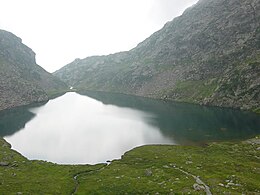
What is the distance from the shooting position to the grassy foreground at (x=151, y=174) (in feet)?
149

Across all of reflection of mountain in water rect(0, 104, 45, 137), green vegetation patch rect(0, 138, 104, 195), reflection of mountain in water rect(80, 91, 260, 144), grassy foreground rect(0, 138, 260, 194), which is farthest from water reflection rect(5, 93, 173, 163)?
grassy foreground rect(0, 138, 260, 194)

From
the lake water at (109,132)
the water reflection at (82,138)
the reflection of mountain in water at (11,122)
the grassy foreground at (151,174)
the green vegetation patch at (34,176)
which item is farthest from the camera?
the reflection of mountain in water at (11,122)

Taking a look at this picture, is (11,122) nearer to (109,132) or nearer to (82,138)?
(82,138)

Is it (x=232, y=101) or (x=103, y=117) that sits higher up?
(x=232, y=101)

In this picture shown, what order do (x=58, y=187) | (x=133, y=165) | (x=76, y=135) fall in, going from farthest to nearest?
(x=76, y=135)
(x=133, y=165)
(x=58, y=187)

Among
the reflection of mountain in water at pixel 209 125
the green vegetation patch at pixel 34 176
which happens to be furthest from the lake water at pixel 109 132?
the green vegetation patch at pixel 34 176

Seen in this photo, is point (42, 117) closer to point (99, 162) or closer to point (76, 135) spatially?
point (76, 135)

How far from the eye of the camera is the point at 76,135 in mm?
109125

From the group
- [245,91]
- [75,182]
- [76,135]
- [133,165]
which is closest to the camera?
[75,182]

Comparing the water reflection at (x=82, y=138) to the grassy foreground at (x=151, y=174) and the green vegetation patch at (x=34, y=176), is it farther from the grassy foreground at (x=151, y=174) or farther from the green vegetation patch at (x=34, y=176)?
the grassy foreground at (x=151, y=174)

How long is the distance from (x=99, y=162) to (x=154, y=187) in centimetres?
2945

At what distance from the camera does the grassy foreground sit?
45.6 metres

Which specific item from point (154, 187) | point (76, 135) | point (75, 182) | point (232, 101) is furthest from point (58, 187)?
point (232, 101)

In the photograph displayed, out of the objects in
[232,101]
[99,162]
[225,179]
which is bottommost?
[99,162]
